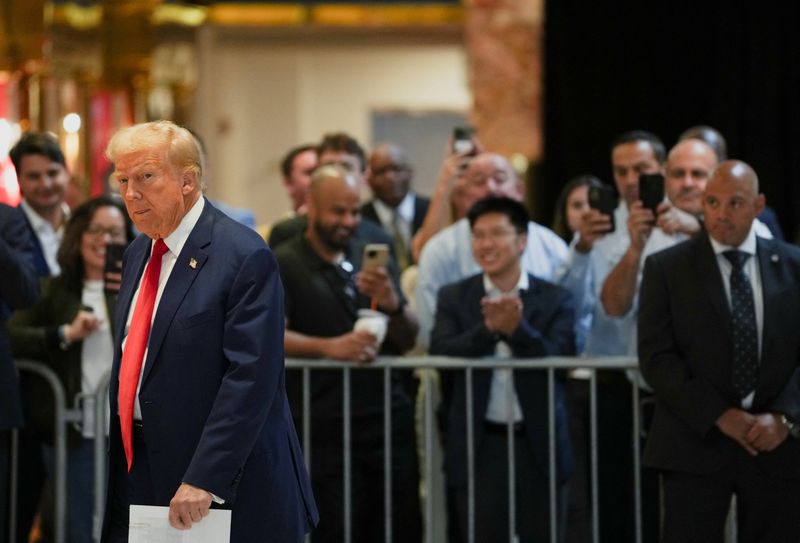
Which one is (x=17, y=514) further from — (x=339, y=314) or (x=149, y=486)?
(x=149, y=486)

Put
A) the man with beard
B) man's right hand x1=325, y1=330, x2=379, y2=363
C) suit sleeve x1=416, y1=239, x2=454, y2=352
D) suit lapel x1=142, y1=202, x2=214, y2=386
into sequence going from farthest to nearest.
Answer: suit sleeve x1=416, y1=239, x2=454, y2=352 → the man with beard → man's right hand x1=325, y1=330, x2=379, y2=363 → suit lapel x1=142, y1=202, x2=214, y2=386

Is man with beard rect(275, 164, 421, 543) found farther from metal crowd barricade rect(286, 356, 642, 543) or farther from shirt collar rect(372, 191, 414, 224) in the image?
shirt collar rect(372, 191, 414, 224)

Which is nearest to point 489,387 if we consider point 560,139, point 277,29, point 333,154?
point 333,154

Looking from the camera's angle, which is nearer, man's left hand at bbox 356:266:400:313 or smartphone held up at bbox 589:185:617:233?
man's left hand at bbox 356:266:400:313

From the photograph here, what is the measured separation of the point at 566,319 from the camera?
20.3 feet

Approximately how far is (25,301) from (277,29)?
7.01 m

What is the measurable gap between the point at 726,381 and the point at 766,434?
235 mm

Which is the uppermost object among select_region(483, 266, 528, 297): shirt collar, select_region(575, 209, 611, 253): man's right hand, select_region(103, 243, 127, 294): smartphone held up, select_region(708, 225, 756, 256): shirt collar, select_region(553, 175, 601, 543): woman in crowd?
select_region(575, 209, 611, 253): man's right hand

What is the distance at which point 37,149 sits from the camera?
6680mm

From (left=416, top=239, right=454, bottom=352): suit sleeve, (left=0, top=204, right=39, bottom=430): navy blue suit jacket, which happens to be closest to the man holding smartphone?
(left=416, top=239, right=454, bottom=352): suit sleeve

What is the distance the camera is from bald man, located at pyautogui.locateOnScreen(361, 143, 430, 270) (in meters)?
7.96

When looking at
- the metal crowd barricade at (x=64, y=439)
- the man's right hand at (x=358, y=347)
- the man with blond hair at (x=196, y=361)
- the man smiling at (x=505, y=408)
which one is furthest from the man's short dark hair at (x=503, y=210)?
the man with blond hair at (x=196, y=361)

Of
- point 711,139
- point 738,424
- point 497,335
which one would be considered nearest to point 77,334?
point 497,335

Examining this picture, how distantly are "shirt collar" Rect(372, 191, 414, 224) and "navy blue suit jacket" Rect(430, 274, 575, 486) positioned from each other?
5.70 ft
